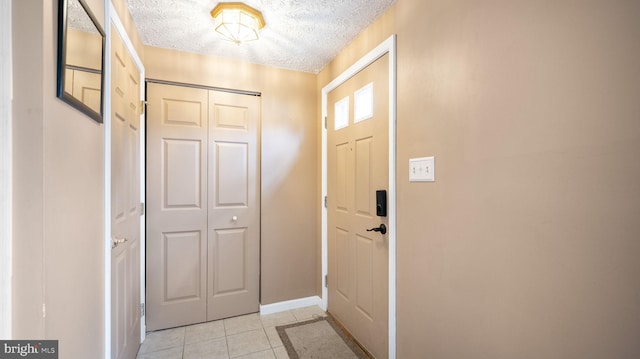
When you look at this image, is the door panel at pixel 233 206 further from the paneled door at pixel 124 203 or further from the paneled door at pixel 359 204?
the paneled door at pixel 359 204

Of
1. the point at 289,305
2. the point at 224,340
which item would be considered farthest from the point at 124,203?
the point at 289,305

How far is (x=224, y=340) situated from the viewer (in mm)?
2064

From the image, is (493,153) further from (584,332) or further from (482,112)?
(584,332)

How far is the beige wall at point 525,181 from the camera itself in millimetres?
758

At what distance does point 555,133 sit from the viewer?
89 centimetres

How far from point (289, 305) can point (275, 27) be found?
8.07 feet

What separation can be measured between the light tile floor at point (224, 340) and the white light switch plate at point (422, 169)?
158 cm

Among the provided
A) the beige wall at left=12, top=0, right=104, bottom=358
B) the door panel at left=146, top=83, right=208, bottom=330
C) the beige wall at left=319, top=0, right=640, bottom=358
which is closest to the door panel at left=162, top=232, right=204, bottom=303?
the door panel at left=146, top=83, right=208, bottom=330

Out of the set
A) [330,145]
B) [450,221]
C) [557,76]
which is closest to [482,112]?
[557,76]

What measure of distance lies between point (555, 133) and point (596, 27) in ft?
1.07

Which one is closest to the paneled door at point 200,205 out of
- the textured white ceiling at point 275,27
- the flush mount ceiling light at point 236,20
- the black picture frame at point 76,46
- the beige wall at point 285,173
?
the beige wall at point 285,173

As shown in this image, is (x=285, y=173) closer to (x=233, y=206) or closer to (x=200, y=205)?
(x=233, y=206)

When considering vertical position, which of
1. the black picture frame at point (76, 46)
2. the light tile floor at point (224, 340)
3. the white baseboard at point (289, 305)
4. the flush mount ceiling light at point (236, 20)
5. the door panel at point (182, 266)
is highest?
the flush mount ceiling light at point (236, 20)

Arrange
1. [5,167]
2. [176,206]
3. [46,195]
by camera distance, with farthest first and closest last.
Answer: [176,206]
[46,195]
[5,167]
